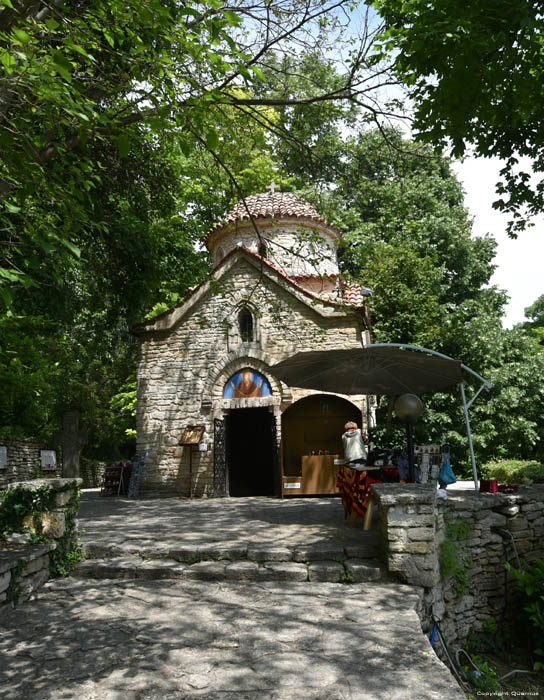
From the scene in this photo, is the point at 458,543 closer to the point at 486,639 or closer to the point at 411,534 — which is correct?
the point at 486,639

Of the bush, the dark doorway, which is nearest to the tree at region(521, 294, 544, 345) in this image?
the bush

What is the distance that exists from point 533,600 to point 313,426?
20.0ft

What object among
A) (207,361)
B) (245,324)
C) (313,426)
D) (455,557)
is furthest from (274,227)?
(455,557)

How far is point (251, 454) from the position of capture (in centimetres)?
1575

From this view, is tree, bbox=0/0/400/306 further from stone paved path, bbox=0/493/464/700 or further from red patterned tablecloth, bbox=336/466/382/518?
red patterned tablecloth, bbox=336/466/382/518

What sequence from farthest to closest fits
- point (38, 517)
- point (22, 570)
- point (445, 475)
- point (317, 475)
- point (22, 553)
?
1. point (317, 475)
2. point (445, 475)
3. point (38, 517)
4. point (22, 553)
5. point (22, 570)

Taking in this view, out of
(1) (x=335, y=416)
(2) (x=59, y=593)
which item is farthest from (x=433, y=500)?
(1) (x=335, y=416)

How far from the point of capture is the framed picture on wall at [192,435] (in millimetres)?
12237

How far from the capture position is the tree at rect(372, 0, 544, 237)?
6.65 meters

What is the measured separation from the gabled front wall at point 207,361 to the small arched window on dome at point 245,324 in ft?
0.52

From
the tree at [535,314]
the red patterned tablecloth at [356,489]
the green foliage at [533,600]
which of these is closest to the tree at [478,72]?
the red patterned tablecloth at [356,489]

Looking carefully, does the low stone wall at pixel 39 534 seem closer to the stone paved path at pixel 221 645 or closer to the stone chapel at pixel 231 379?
the stone paved path at pixel 221 645

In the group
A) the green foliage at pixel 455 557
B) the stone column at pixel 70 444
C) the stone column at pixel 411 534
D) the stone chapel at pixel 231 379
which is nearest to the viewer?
the stone column at pixel 411 534

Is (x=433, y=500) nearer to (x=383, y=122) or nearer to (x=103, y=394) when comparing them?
(x=383, y=122)
